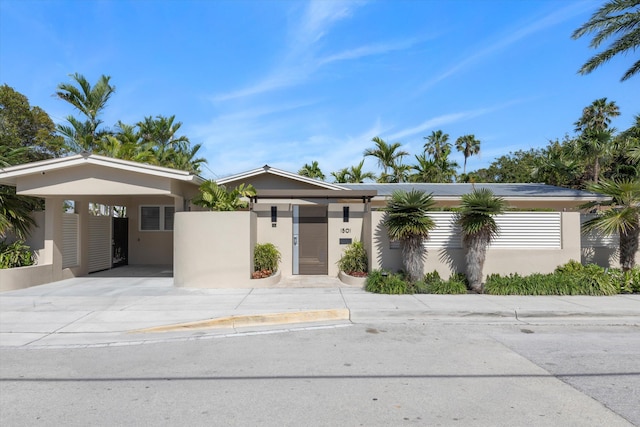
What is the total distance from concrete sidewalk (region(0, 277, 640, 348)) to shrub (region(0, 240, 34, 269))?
49.6 inches

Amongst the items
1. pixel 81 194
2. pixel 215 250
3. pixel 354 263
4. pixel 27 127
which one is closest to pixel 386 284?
pixel 354 263

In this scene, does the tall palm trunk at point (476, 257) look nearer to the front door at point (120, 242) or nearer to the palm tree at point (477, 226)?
the palm tree at point (477, 226)

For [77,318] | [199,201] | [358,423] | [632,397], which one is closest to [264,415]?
[358,423]

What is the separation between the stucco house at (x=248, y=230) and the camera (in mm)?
11750

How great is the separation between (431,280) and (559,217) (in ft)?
13.5

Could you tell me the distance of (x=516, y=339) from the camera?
6.95 m

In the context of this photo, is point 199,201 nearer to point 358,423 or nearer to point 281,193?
point 281,193

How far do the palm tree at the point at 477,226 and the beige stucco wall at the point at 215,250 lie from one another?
234 inches

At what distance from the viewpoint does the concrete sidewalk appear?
749 centimetres

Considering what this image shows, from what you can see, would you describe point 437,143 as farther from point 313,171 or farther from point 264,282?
point 264,282

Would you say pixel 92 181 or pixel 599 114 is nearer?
pixel 92 181

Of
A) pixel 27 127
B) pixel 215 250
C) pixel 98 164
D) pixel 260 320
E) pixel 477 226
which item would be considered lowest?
pixel 260 320

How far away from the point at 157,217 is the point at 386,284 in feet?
36.7

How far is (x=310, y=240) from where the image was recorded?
46.4 feet
